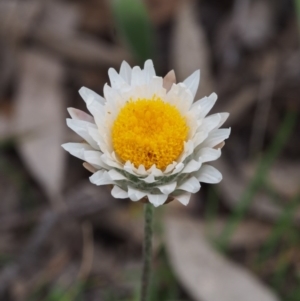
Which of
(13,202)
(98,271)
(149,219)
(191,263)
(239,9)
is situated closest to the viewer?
(149,219)

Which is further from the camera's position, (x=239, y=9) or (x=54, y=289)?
(x=239, y=9)

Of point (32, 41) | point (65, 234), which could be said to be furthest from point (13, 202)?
point (32, 41)

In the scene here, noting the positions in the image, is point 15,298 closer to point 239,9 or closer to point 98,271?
point 98,271

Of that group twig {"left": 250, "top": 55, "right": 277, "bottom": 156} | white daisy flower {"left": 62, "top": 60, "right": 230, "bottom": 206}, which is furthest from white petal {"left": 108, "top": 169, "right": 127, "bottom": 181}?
twig {"left": 250, "top": 55, "right": 277, "bottom": 156}

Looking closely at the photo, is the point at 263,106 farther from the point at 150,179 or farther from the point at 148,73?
the point at 150,179

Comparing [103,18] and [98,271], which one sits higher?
[103,18]

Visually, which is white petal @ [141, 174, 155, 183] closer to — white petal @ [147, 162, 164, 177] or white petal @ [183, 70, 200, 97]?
white petal @ [147, 162, 164, 177]

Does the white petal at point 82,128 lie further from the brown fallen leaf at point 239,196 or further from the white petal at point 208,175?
the brown fallen leaf at point 239,196

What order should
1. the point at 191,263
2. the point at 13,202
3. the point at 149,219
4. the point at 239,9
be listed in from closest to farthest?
the point at 149,219 → the point at 191,263 → the point at 13,202 → the point at 239,9
